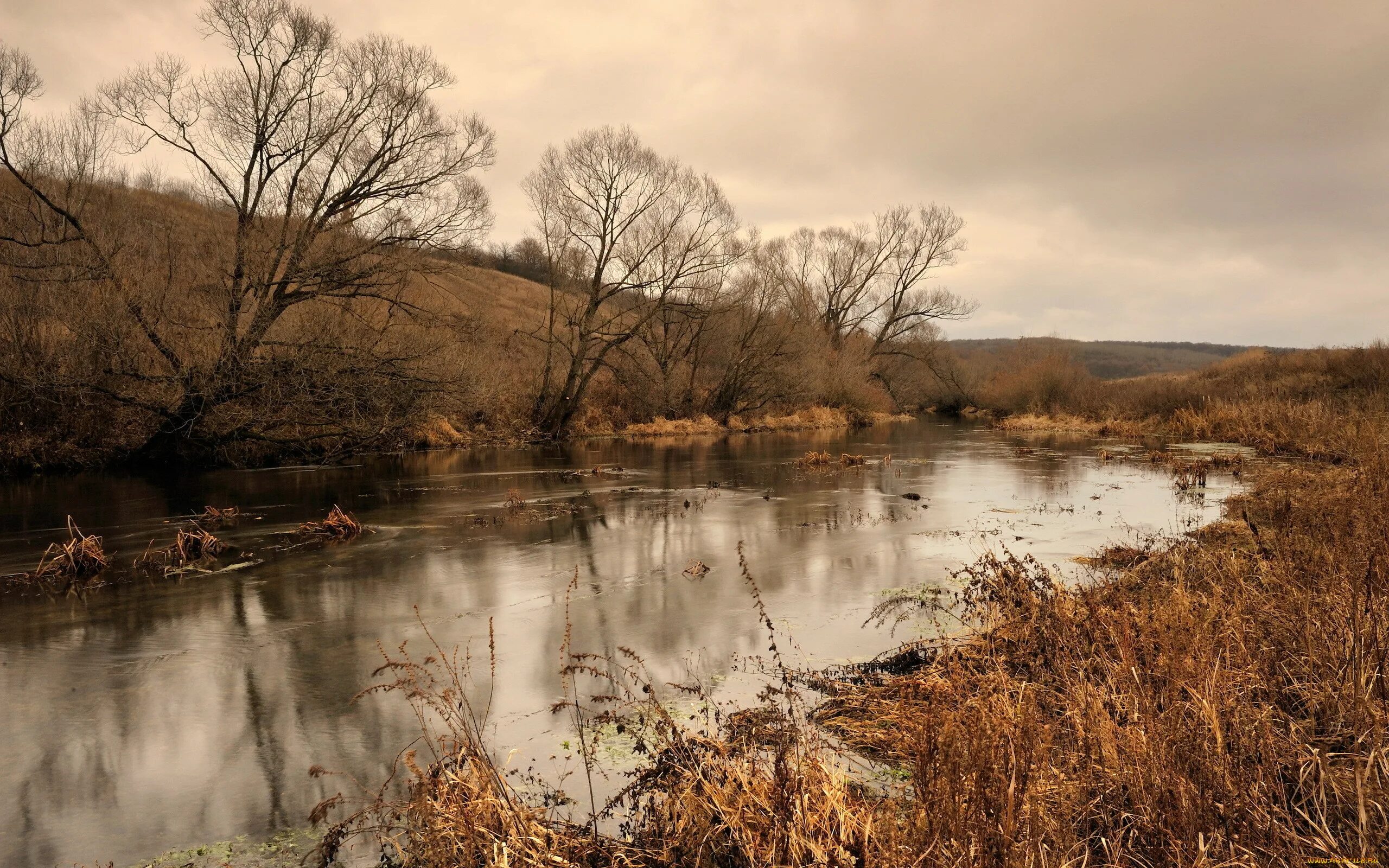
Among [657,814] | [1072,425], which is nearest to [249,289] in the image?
[657,814]

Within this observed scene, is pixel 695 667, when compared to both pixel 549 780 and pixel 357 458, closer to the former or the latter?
pixel 549 780

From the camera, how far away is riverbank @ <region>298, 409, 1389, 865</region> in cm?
294

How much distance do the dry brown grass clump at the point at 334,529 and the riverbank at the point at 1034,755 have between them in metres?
6.52

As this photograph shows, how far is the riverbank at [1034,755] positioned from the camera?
9.63 ft

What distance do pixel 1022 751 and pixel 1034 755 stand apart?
0.29ft

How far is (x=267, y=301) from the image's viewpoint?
2081 cm

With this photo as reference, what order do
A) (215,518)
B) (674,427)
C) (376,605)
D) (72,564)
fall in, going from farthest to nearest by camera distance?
(674,427), (215,518), (72,564), (376,605)

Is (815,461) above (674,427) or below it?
below

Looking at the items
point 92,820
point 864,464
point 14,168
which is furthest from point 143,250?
point 92,820

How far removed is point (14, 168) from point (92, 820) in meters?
21.4

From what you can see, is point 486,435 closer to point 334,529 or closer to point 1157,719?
point 334,529

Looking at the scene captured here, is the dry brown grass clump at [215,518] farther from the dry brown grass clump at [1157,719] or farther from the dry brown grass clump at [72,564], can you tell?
the dry brown grass clump at [1157,719]

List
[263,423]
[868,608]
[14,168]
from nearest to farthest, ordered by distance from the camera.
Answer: [868,608] < [14,168] < [263,423]

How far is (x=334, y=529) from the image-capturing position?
465 inches
